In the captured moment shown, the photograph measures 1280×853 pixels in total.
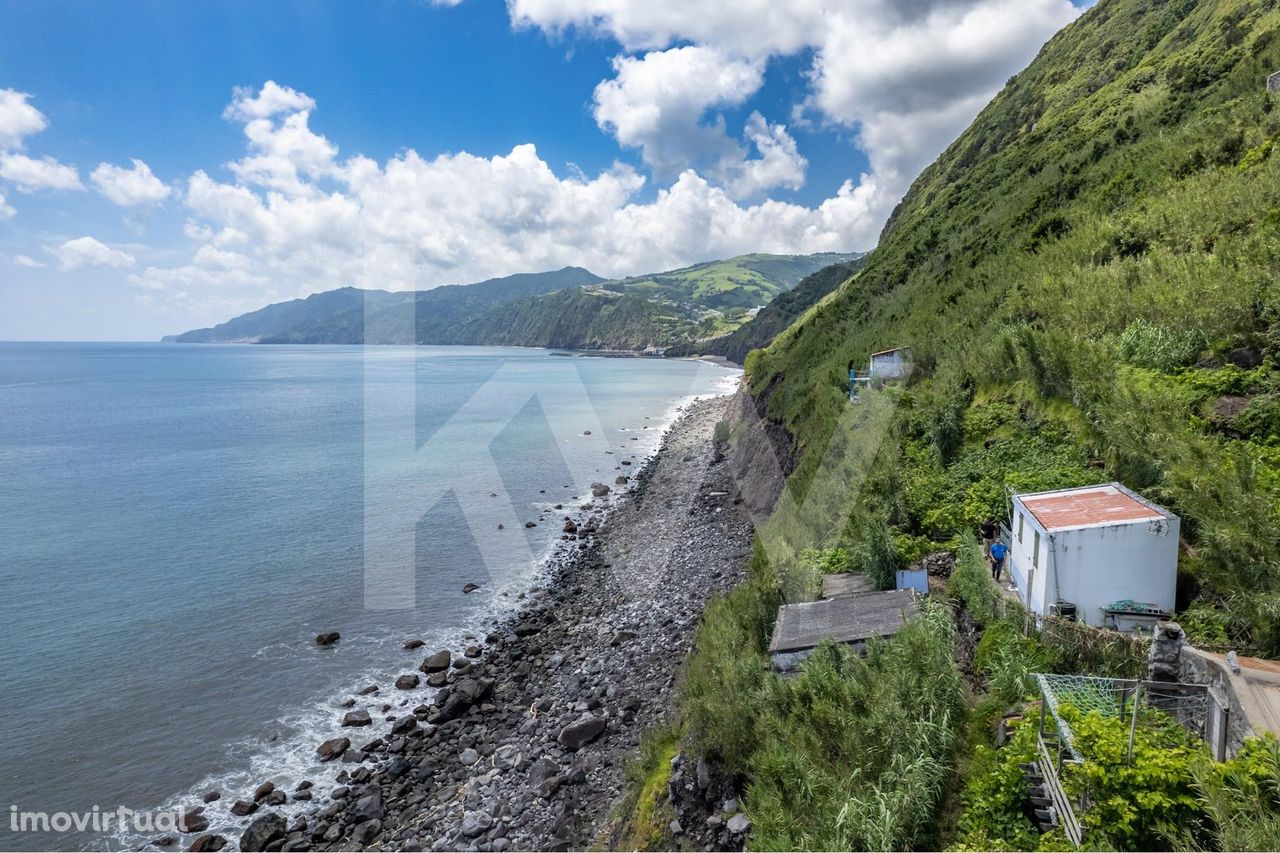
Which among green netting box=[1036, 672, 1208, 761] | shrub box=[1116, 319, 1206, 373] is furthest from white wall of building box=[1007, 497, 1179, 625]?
shrub box=[1116, 319, 1206, 373]

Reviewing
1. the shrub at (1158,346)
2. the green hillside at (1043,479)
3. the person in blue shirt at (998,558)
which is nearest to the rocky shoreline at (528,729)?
the green hillside at (1043,479)

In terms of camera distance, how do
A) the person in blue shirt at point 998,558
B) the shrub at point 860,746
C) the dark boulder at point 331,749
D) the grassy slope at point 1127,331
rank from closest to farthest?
the shrub at point 860,746 → the grassy slope at point 1127,331 → the person in blue shirt at point 998,558 → the dark boulder at point 331,749

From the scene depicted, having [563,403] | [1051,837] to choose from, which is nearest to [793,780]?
[1051,837]

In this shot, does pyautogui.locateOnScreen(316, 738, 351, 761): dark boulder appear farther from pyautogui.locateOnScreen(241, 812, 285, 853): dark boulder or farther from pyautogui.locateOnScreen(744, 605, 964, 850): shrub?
pyautogui.locateOnScreen(744, 605, 964, 850): shrub

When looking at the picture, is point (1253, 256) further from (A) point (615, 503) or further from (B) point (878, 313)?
(A) point (615, 503)

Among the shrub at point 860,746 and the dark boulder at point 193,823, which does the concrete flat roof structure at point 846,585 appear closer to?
the shrub at point 860,746

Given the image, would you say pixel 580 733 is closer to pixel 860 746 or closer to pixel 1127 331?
pixel 860 746
